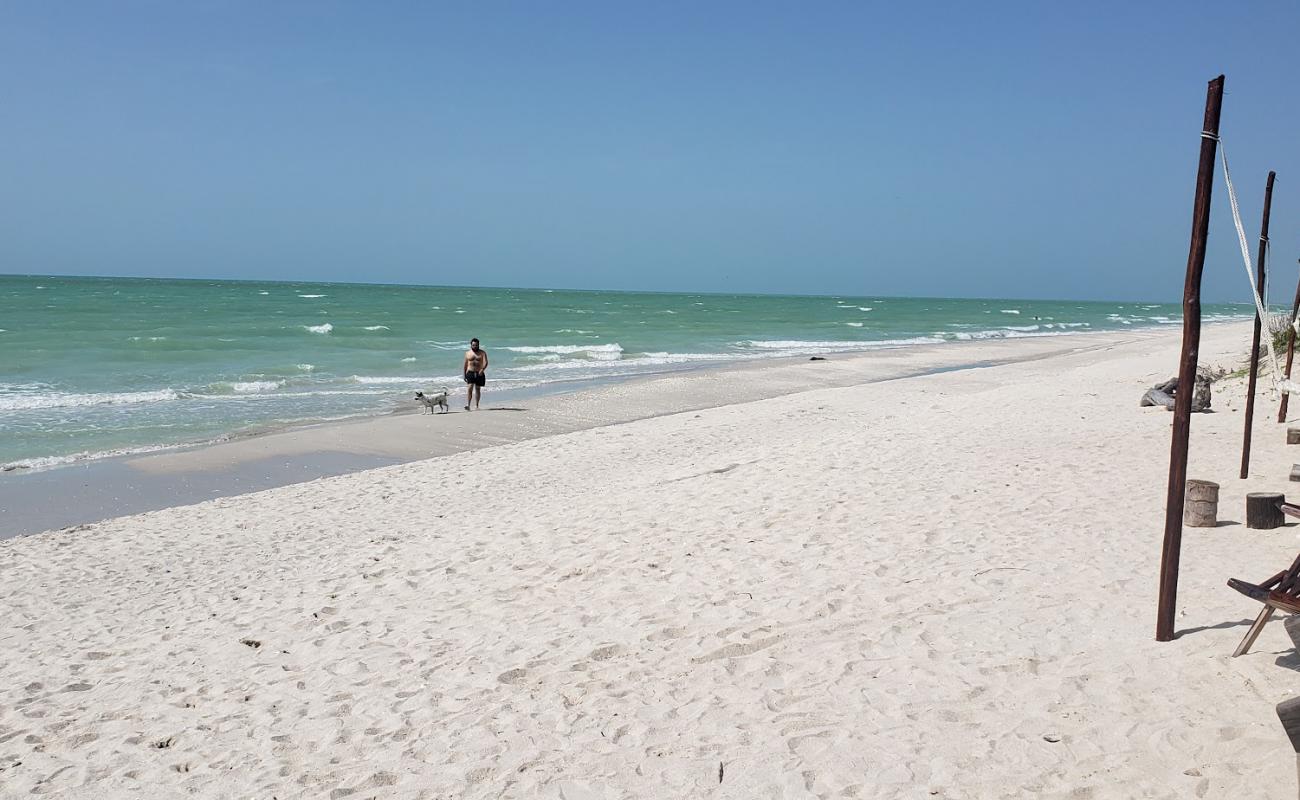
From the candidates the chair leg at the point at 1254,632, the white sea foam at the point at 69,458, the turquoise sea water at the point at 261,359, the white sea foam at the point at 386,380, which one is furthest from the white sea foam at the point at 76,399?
the chair leg at the point at 1254,632

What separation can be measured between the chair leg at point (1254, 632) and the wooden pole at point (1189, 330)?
297mm

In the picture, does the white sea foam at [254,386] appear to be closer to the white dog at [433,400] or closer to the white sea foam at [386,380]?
the white sea foam at [386,380]

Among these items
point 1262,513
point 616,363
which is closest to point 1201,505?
point 1262,513

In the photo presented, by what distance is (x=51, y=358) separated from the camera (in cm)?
2542

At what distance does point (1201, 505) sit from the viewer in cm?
645

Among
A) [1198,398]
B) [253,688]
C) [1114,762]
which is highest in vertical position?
[1198,398]

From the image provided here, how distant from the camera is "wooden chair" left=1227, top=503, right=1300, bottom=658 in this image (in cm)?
377

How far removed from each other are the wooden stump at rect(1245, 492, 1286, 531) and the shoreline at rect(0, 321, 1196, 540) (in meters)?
9.06

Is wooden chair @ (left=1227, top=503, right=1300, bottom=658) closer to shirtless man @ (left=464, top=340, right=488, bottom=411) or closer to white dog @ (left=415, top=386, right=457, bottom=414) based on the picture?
white dog @ (left=415, top=386, right=457, bottom=414)

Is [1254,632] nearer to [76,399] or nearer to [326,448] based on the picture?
[326,448]

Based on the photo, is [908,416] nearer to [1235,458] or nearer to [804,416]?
[804,416]

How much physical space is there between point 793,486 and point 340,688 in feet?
15.4

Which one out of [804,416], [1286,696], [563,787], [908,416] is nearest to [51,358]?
[804,416]

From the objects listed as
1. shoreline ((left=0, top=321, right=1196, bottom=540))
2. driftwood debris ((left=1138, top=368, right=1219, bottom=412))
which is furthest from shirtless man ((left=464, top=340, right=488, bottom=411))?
driftwood debris ((left=1138, top=368, right=1219, bottom=412))
